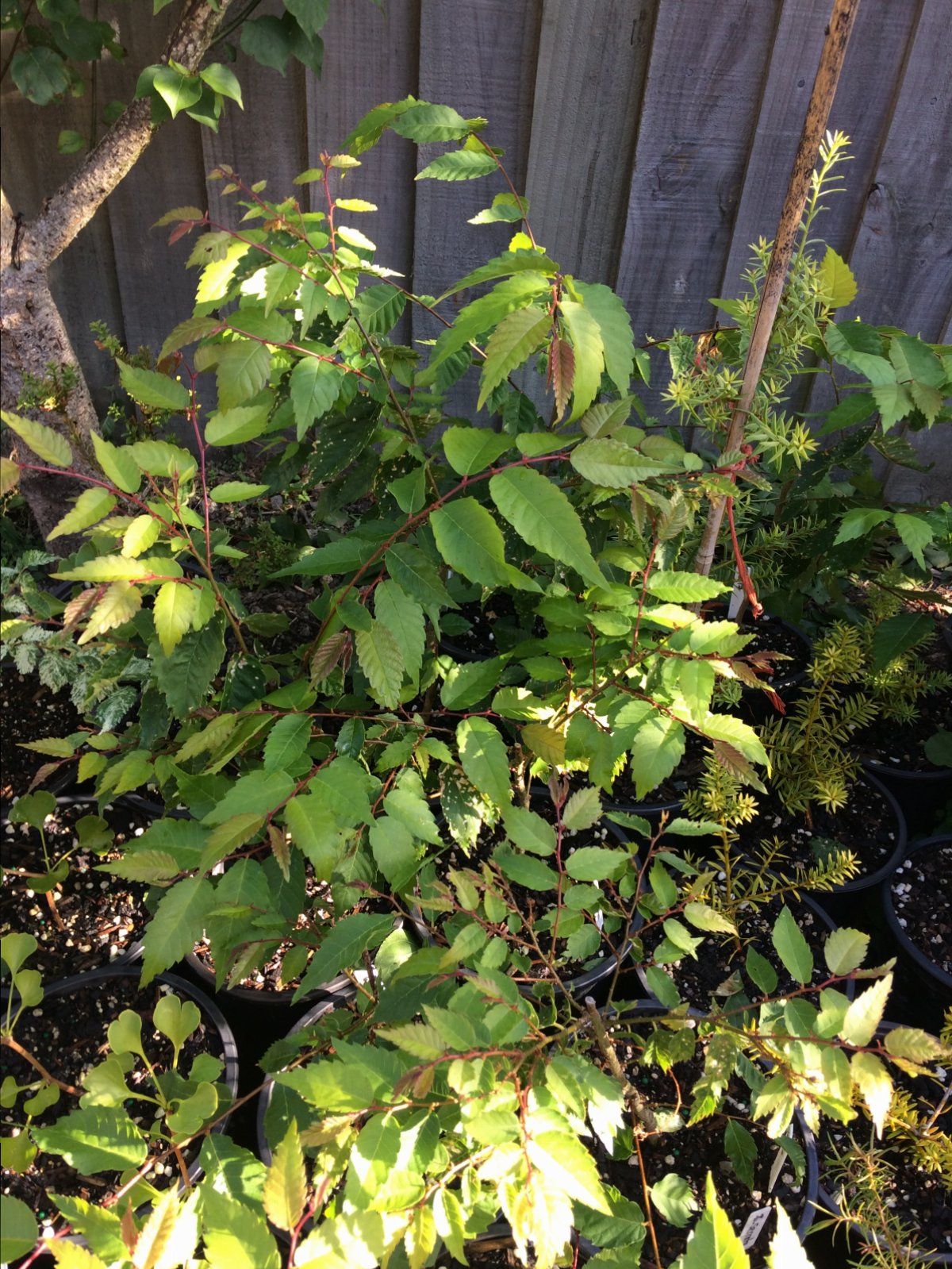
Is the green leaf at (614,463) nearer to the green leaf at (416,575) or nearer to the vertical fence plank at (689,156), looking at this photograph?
the green leaf at (416,575)

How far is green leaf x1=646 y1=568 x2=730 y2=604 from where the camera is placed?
41.0 inches

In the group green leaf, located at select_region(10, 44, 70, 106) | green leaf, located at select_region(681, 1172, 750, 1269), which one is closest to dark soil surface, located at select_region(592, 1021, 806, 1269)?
green leaf, located at select_region(681, 1172, 750, 1269)

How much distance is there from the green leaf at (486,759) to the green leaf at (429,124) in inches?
29.5

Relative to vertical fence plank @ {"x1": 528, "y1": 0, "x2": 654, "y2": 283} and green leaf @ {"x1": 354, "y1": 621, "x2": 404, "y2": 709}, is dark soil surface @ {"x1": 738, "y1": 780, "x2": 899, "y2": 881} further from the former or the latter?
vertical fence plank @ {"x1": 528, "y1": 0, "x2": 654, "y2": 283}

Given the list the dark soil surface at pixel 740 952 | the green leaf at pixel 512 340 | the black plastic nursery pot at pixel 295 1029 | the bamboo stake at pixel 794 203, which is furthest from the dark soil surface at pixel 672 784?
the green leaf at pixel 512 340

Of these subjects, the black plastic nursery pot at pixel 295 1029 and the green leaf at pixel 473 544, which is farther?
the black plastic nursery pot at pixel 295 1029

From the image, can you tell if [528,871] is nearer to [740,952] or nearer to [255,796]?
[255,796]

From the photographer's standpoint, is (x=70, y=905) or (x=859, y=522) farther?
(x=70, y=905)

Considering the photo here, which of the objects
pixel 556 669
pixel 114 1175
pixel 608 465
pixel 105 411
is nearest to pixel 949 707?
pixel 556 669

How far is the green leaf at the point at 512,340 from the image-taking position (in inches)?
34.7

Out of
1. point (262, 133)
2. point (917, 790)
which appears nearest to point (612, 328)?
point (917, 790)

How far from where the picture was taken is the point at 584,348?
880 millimetres

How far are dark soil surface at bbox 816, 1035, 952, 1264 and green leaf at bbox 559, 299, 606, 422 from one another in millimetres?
1066

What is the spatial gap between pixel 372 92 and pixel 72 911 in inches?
79.1
